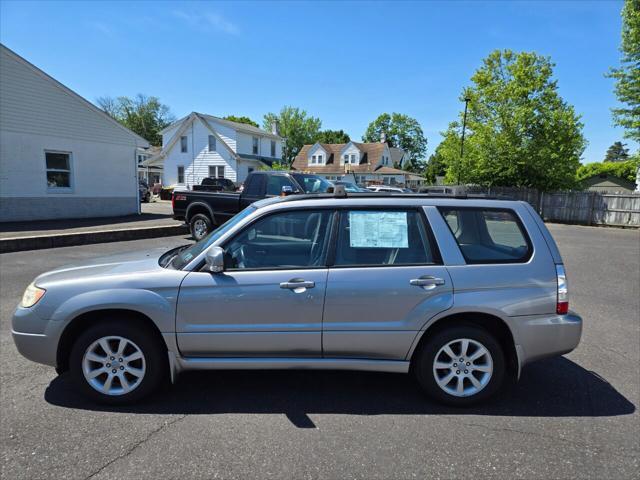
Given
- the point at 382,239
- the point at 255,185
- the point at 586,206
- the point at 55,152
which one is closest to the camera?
the point at 382,239

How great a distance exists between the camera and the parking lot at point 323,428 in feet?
8.31

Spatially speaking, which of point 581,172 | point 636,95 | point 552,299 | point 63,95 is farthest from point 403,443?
point 581,172

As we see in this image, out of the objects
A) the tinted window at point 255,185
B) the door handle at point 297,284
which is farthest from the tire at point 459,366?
the tinted window at point 255,185

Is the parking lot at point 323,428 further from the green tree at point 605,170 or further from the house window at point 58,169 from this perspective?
the green tree at point 605,170

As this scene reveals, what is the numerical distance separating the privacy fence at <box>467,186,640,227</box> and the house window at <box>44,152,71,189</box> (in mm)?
20461

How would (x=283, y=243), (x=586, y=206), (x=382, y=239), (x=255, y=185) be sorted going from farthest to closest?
(x=586, y=206)
(x=255, y=185)
(x=283, y=243)
(x=382, y=239)

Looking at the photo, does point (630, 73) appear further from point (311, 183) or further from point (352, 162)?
point (352, 162)

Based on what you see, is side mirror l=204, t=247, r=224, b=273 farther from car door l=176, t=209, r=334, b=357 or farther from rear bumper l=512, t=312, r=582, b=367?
rear bumper l=512, t=312, r=582, b=367

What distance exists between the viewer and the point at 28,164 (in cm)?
1387

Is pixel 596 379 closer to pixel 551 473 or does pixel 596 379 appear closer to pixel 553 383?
pixel 553 383

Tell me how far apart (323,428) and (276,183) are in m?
7.90

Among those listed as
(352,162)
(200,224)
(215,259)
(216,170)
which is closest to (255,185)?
(200,224)

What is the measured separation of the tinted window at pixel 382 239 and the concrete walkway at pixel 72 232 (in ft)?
33.2

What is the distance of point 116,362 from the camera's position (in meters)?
3.15
